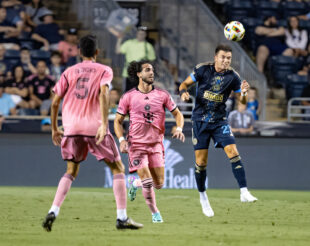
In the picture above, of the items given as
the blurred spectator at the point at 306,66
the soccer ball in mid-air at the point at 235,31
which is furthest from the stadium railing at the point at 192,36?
the soccer ball in mid-air at the point at 235,31

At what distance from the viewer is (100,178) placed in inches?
703

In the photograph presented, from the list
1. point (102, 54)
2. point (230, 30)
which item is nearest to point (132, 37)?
point (102, 54)

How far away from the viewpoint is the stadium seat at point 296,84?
2033 centimetres

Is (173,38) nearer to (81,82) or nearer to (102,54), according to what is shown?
(102,54)

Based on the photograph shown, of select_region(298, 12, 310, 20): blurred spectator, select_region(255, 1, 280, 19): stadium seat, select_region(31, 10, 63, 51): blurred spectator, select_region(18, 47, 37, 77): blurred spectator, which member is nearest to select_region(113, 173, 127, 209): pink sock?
select_region(18, 47, 37, 77): blurred spectator

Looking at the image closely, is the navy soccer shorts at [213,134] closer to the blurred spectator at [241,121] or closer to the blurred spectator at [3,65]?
the blurred spectator at [241,121]

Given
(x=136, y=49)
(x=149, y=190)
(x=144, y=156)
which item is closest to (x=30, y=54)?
(x=136, y=49)

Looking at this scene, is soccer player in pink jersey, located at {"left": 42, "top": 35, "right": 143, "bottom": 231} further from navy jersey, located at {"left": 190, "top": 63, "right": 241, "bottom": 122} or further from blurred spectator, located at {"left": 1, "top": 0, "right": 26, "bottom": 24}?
blurred spectator, located at {"left": 1, "top": 0, "right": 26, "bottom": 24}

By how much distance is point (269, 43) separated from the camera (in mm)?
21344

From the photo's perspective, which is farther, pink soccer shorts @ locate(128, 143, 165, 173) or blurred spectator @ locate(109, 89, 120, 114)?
blurred spectator @ locate(109, 89, 120, 114)

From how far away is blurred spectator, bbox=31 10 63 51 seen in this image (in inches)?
767

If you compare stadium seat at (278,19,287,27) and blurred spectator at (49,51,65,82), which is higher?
stadium seat at (278,19,287,27)

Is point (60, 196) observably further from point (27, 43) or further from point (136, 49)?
point (27, 43)

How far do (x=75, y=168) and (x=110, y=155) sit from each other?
438 mm
